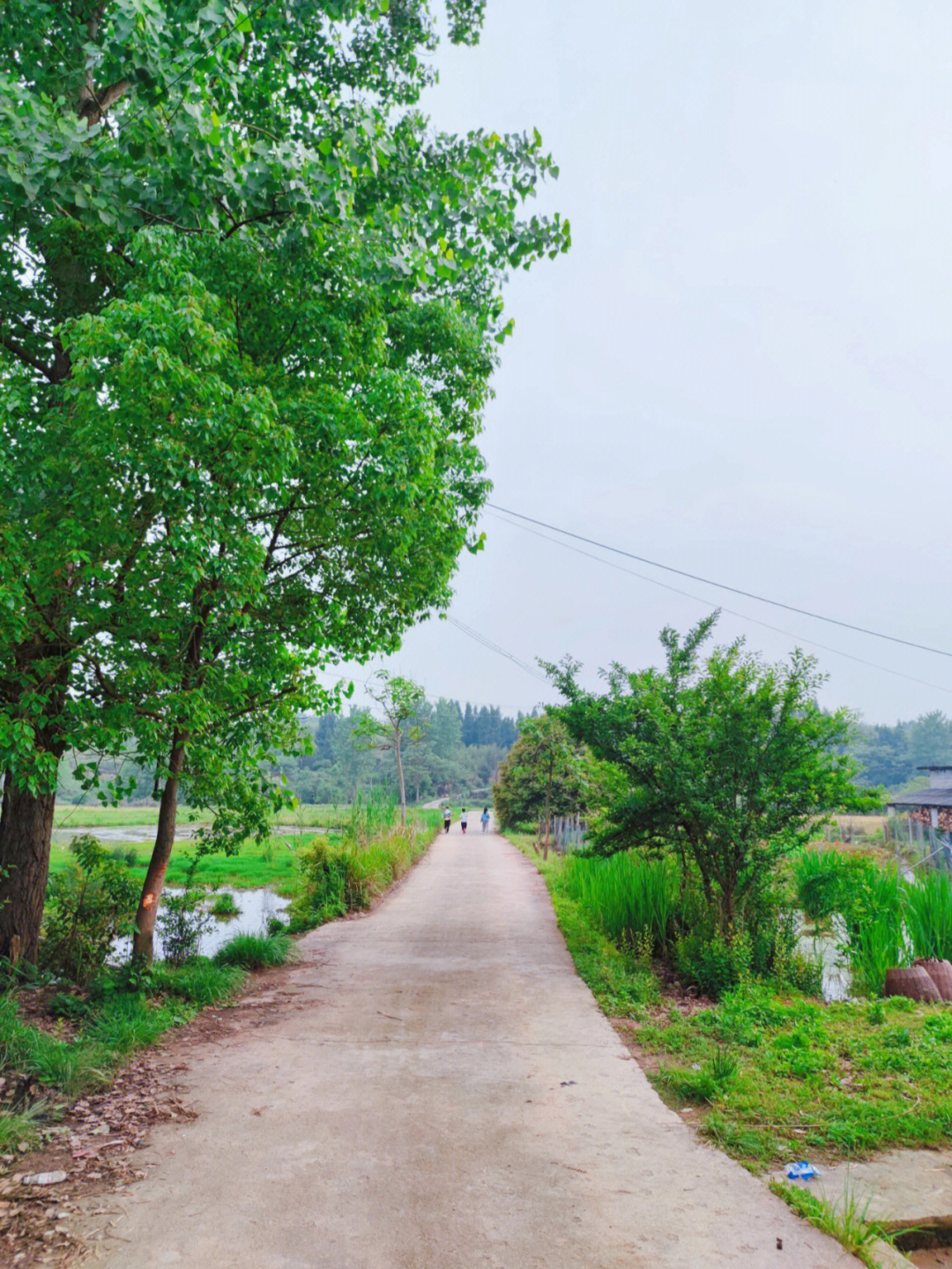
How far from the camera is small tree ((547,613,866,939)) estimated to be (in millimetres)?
7871

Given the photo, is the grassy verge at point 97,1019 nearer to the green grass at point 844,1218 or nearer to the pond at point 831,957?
the green grass at point 844,1218

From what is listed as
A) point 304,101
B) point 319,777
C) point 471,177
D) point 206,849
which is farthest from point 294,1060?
point 319,777

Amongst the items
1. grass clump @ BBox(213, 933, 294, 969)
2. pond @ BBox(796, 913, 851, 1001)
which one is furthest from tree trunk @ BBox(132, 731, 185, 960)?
pond @ BBox(796, 913, 851, 1001)

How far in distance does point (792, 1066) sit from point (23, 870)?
624 centimetres

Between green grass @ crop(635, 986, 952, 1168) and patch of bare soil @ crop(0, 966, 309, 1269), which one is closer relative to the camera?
patch of bare soil @ crop(0, 966, 309, 1269)

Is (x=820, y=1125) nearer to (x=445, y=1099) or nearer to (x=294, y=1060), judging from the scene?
(x=445, y=1099)

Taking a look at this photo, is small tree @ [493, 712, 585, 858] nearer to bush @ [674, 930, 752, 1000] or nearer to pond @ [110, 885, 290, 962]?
pond @ [110, 885, 290, 962]

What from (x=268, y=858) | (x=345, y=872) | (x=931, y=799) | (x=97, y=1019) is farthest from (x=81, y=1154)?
(x=931, y=799)

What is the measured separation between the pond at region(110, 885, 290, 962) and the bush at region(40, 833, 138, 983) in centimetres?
79

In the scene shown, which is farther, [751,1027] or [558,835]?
[558,835]

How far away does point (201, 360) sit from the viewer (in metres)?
4.98

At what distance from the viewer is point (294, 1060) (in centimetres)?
554

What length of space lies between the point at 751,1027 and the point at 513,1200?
3118mm

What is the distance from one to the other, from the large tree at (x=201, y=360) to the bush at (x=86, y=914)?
303mm
